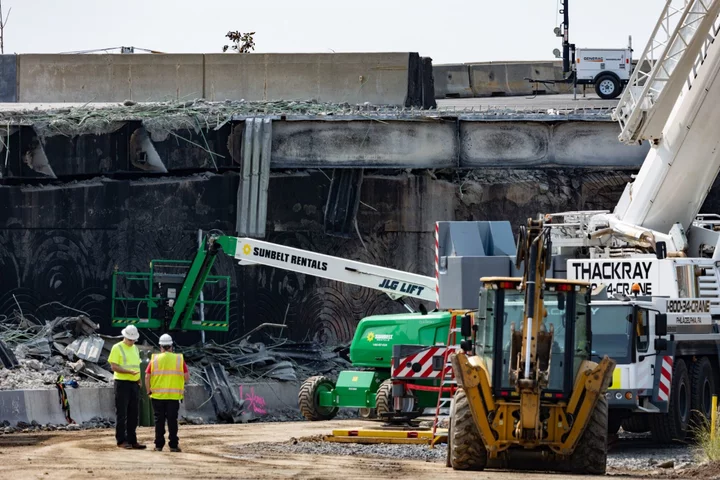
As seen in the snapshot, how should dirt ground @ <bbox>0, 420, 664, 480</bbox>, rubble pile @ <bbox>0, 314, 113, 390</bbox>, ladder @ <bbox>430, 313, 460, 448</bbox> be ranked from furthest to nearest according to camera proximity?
1. rubble pile @ <bbox>0, 314, 113, 390</bbox>
2. ladder @ <bbox>430, 313, 460, 448</bbox>
3. dirt ground @ <bbox>0, 420, 664, 480</bbox>

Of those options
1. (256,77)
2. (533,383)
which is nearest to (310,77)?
(256,77)

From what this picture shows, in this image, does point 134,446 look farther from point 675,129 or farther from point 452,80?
point 452,80

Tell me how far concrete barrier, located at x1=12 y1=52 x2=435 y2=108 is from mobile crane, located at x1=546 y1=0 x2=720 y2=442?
8.01 m

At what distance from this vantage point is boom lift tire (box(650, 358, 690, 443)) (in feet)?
59.3

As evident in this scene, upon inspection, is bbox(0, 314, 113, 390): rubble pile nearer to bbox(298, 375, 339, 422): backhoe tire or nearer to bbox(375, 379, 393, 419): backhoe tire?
bbox(298, 375, 339, 422): backhoe tire

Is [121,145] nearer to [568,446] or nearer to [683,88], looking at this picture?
[683,88]

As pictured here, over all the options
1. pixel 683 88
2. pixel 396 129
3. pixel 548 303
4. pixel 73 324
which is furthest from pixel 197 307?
pixel 548 303

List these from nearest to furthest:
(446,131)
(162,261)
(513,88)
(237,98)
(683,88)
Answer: (683,88), (162,261), (446,131), (237,98), (513,88)

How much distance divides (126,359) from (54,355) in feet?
22.3

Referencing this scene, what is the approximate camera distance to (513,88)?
45250 millimetres

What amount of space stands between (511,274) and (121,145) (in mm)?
9705

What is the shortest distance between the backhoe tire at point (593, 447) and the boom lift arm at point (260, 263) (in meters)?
8.54

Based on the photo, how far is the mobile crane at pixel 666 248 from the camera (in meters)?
17.5

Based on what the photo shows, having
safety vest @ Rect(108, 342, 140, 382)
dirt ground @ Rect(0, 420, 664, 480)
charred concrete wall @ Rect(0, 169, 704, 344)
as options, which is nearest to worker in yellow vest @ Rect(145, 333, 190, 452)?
dirt ground @ Rect(0, 420, 664, 480)
